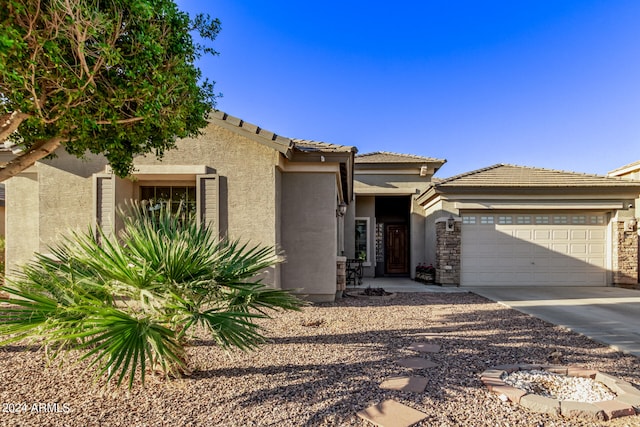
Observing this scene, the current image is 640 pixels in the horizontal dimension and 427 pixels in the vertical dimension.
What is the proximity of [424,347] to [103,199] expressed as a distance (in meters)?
7.26

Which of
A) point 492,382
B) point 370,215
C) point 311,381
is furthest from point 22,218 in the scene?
point 370,215

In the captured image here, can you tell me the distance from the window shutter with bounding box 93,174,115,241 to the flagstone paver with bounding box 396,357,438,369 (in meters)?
6.78

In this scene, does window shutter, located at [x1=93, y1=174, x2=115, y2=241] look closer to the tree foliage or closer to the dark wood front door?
the tree foliage

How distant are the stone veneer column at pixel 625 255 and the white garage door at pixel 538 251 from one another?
35 cm

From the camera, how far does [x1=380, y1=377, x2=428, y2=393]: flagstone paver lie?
332 cm

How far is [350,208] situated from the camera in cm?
1448

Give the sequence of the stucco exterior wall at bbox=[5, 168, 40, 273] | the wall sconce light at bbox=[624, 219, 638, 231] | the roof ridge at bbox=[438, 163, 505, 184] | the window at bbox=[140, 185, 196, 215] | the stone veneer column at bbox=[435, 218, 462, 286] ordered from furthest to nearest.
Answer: the roof ridge at bbox=[438, 163, 505, 184]
the stone veneer column at bbox=[435, 218, 462, 286]
the wall sconce light at bbox=[624, 219, 638, 231]
the window at bbox=[140, 185, 196, 215]
the stucco exterior wall at bbox=[5, 168, 40, 273]

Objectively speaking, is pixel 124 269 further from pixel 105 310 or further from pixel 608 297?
pixel 608 297

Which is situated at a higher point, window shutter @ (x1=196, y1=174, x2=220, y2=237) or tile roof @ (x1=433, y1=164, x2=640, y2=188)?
tile roof @ (x1=433, y1=164, x2=640, y2=188)

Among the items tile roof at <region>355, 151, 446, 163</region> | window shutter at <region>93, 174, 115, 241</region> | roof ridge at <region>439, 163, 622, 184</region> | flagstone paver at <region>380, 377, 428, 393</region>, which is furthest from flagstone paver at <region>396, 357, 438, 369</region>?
tile roof at <region>355, 151, 446, 163</region>

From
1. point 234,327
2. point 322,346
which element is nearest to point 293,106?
point 322,346

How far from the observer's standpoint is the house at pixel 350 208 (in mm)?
7430

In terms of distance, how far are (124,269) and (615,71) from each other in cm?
1512

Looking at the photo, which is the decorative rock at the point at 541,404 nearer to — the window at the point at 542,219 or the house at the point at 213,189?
the house at the point at 213,189
